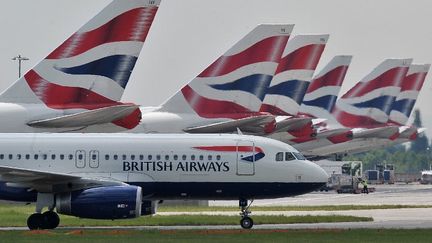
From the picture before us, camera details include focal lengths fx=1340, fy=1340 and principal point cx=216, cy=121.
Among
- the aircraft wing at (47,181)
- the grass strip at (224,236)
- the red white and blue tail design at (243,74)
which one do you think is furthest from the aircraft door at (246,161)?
the red white and blue tail design at (243,74)

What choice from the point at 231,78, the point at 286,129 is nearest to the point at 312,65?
the point at 286,129

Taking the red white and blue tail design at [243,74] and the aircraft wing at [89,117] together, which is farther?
the red white and blue tail design at [243,74]

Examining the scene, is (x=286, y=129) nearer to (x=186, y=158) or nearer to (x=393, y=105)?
(x=186, y=158)

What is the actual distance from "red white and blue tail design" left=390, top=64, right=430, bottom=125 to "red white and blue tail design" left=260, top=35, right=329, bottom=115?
46.6 metres

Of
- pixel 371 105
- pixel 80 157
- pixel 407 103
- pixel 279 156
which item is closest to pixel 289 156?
pixel 279 156

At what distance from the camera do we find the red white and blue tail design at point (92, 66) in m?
58.9

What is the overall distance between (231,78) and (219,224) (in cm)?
1813

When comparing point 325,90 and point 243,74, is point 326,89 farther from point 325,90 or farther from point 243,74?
point 243,74

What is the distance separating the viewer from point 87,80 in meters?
59.6

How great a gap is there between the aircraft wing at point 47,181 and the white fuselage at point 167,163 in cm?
108

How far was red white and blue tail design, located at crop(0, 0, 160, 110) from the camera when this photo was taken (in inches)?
2318

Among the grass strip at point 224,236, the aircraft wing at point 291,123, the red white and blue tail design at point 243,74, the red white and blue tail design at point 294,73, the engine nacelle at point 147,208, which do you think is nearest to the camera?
the grass strip at point 224,236

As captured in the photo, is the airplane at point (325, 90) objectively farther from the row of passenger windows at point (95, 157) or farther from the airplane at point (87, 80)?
the row of passenger windows at point (95, 157)

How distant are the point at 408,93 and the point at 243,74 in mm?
68682
